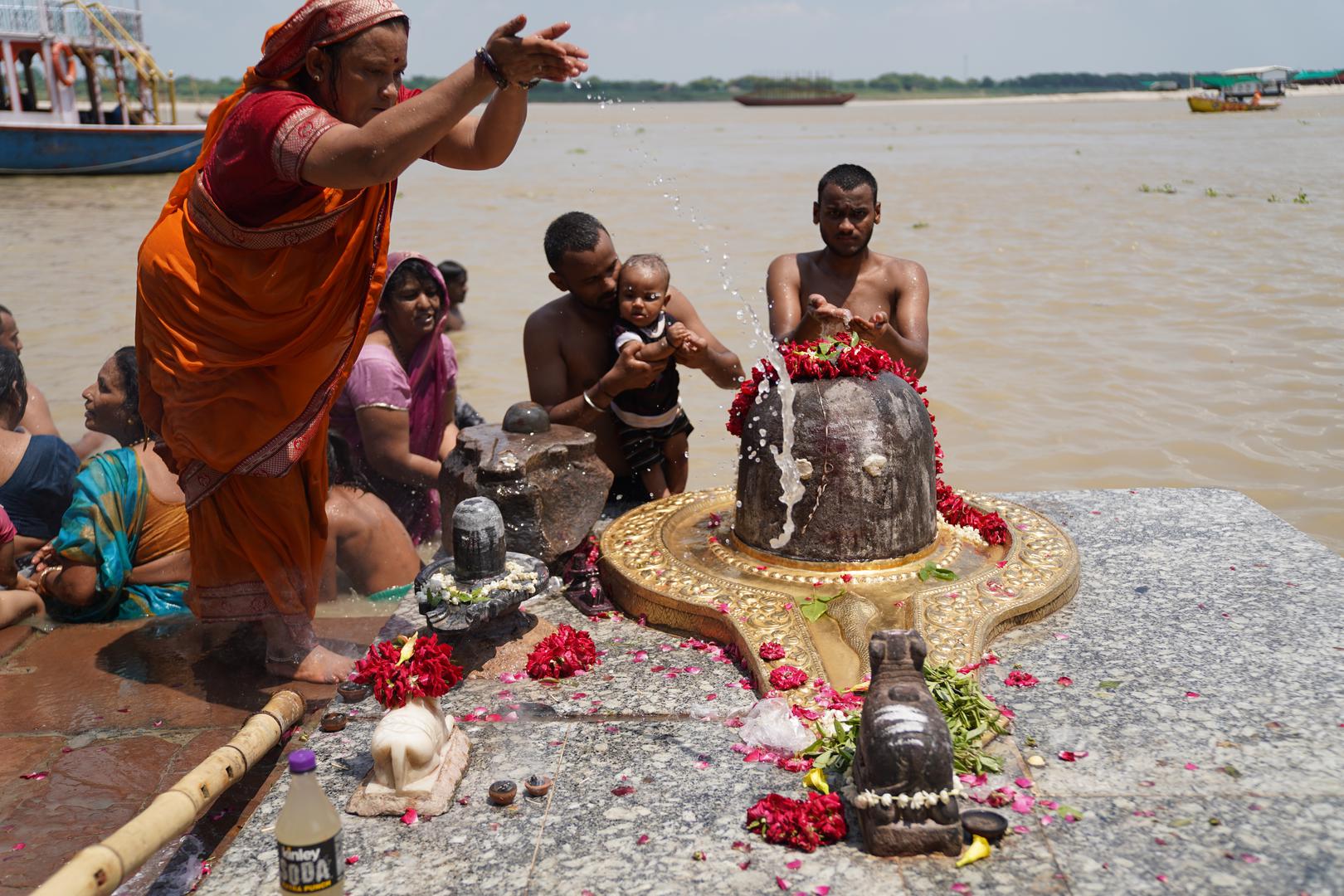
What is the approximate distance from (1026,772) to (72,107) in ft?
97.2

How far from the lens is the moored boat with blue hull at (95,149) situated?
25391mm

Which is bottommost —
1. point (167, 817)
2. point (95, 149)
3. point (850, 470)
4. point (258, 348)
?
point (167, 817)

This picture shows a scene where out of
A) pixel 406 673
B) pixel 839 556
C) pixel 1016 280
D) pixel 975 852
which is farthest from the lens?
pixel 1016 280

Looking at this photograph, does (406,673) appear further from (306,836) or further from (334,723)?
(306,836)

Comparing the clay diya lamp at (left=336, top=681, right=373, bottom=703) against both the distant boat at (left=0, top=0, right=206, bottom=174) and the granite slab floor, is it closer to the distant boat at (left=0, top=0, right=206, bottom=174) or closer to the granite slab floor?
the granite slab floor

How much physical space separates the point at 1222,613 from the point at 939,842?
184 cm

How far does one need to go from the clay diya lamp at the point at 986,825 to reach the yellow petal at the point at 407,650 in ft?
5.03

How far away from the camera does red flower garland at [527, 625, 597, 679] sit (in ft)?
12.1

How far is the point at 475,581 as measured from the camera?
3.67 metres

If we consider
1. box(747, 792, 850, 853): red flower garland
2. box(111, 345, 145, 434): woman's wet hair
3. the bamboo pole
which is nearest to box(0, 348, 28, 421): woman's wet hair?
box(111, 345, 145, 434): woman's wet hair

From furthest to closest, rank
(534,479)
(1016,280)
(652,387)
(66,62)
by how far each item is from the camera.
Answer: (66,62), (1016,280), (652,387), (534,479)

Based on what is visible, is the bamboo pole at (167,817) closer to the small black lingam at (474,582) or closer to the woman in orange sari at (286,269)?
the small black lingam at (474,582)

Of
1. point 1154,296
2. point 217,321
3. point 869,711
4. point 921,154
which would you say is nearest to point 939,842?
point 869,711

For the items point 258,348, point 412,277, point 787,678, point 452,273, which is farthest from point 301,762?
point 452,273
